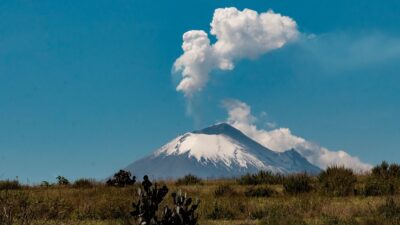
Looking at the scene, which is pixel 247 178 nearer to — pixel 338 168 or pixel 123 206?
pixel 338 168

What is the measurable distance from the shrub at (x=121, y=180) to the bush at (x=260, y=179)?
6112 millimetres

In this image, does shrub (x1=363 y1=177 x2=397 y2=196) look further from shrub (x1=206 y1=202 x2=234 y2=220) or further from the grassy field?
shrub (x1=206 y1=202 x2=234 y2=220)

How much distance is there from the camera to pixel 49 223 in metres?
19.0

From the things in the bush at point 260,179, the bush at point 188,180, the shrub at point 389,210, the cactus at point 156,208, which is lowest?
the shrub at point 389,210

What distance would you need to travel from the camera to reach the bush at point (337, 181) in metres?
25.9

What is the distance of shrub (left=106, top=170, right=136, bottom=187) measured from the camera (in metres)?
31.7

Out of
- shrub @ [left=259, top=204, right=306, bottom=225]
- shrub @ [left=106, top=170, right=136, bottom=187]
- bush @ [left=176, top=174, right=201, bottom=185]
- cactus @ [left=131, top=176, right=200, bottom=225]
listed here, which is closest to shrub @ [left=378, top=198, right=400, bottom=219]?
shrub @ [left=259, top=204, right=306, bottom=225]

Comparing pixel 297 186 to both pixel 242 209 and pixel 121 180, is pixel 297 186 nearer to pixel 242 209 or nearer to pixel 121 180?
pixel 242 209

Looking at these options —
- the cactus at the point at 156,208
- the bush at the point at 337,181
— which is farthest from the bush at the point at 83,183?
the cactus at the point at 156,208

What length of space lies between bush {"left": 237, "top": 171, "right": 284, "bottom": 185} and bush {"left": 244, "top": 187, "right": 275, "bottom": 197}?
4.95 m

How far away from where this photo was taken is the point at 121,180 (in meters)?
32.0

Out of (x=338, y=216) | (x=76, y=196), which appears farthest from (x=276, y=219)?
(x=76, y=196)

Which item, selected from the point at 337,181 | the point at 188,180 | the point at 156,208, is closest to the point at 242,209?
the point at 337,181

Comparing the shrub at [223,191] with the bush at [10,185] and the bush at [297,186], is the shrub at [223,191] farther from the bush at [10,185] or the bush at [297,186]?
the bush at [10,185]
